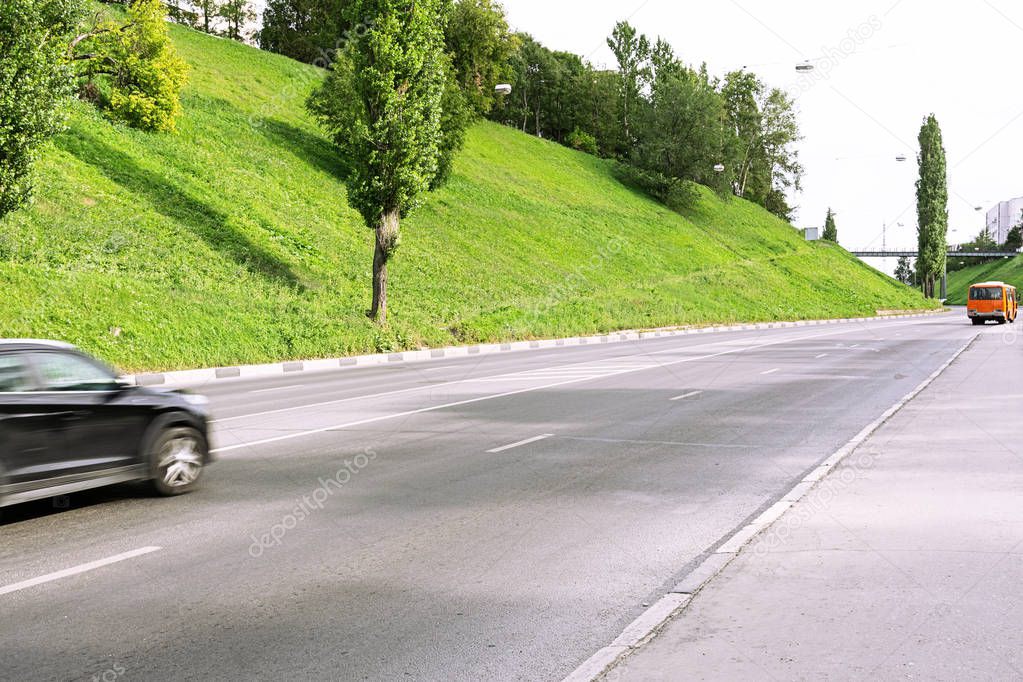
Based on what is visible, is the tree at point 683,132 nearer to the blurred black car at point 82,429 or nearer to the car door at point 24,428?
the blurred black car at point 82,429

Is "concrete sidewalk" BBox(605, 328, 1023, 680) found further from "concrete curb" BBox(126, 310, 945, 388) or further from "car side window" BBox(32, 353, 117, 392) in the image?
"concrete curb" BBox(126, 310, 945, 388)

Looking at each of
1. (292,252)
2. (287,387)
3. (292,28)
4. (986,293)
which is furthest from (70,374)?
(292,28)

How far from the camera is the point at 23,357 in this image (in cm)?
706

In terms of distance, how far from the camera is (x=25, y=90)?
18.4m

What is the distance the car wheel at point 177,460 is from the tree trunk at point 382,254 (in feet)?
68.2

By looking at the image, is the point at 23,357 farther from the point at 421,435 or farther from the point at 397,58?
the point at 397,58

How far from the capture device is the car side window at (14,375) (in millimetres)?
6820

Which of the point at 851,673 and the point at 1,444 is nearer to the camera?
the point at 851,673

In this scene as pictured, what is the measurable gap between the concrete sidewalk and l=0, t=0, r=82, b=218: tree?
57.8ft

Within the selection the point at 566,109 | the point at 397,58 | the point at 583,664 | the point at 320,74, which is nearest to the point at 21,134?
the point at 397,58

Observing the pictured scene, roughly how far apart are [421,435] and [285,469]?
254 cm

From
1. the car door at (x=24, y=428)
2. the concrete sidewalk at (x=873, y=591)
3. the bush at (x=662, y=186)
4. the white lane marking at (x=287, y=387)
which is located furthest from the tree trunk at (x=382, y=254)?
the bush at (x=662, y=186)

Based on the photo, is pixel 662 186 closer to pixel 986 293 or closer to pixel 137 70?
pixel 986 293

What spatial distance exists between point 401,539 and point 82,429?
294cm
